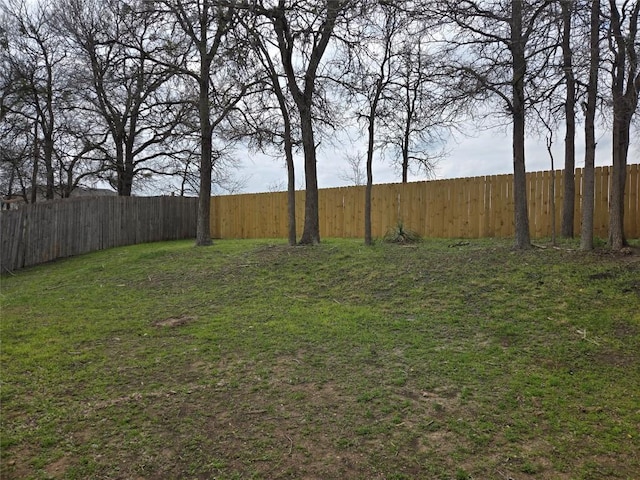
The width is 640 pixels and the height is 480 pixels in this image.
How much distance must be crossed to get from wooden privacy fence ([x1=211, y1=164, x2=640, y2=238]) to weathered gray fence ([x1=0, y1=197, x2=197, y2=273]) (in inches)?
84.7

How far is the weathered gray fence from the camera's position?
10047 millimetres

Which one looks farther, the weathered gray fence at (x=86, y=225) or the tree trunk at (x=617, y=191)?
the weathered gray fence at (x=86, y=225)

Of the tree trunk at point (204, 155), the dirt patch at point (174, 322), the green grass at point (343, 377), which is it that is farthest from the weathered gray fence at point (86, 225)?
the dirt patch at point (174, 322)

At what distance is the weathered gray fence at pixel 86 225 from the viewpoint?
1005 centimetres

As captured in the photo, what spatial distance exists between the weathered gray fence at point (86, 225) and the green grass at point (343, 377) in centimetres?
446

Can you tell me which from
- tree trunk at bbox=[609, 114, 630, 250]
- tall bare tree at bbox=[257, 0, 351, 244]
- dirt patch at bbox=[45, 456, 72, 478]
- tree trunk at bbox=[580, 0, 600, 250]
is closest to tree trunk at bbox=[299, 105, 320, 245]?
tall bare tree at bbox=[257, 0, 351, 244]

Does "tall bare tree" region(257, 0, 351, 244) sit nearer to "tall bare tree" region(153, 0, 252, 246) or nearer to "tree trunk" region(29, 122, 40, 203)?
"tall bare tree" region(153, 0, 252, 246)

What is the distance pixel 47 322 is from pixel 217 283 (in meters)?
2.27

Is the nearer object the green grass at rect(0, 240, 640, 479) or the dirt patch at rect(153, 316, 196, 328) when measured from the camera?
the green grass at rect(0, 240, 640, 479)

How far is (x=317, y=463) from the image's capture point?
222 cm

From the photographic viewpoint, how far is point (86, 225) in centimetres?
1238

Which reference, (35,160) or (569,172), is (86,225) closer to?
(35,160)

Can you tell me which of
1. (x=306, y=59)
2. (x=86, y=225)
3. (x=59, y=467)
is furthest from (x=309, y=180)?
(x=59, y=467)

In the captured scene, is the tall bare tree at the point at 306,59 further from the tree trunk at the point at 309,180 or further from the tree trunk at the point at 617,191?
the tree trunk at the point at 617,191
